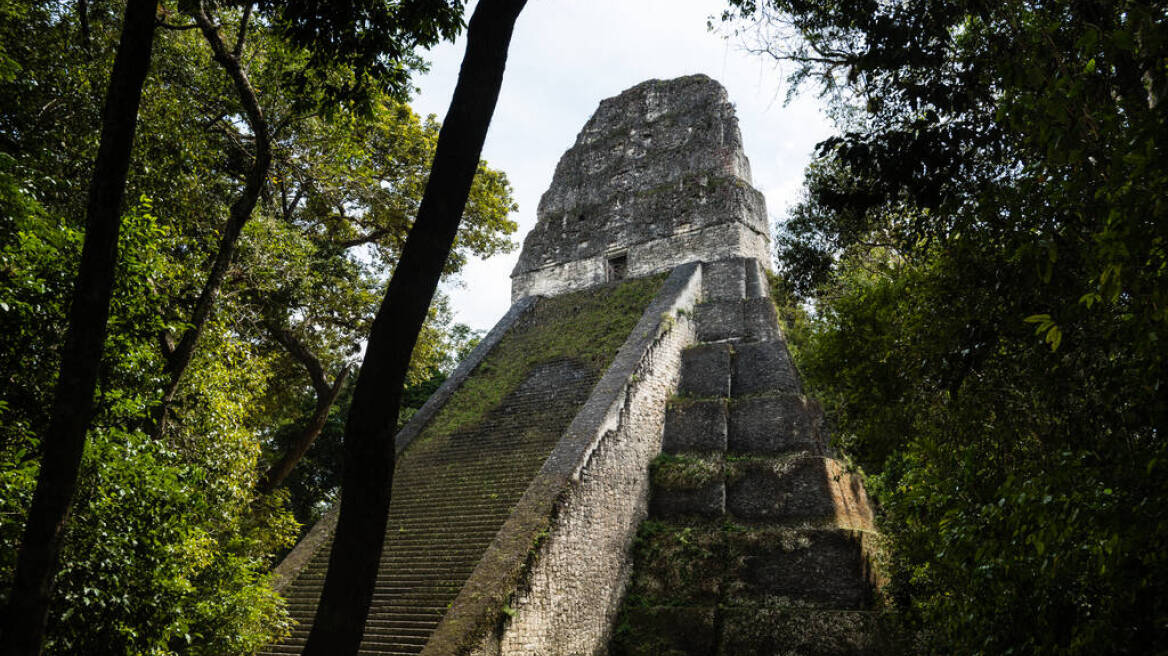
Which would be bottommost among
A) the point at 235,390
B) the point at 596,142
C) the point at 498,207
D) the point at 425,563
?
the point at 425,563

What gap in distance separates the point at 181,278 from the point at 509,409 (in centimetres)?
645

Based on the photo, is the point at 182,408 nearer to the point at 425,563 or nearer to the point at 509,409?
the point at 425,563

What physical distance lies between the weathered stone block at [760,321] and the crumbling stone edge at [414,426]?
574cm

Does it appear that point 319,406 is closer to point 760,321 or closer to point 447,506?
point 447,506

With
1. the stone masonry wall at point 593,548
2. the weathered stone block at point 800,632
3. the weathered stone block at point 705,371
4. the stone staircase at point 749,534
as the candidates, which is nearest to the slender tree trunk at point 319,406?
the stone masonry wall at point 593,548

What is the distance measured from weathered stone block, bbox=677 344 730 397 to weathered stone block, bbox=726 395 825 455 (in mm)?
554

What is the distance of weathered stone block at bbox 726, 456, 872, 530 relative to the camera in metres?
9.75

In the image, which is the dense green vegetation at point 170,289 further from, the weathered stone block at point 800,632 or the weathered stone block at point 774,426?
the weathered stone block at point 774,426

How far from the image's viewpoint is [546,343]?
15273 millimetres

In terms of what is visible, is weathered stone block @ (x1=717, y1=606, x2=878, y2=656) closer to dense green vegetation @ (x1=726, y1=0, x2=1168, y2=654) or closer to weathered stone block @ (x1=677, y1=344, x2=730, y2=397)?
dense green vegetation @ (x1=726, y1=0, x2=1168, y2=654)

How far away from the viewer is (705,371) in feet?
42.5

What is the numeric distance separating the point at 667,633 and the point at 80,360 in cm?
785

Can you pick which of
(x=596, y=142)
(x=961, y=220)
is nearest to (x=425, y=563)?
(x=961, y=220)

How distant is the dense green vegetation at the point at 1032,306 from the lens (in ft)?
8.89
